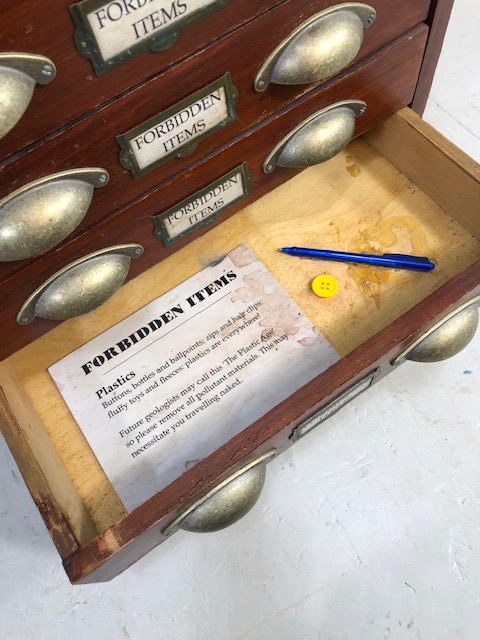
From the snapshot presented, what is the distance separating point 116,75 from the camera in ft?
1.53

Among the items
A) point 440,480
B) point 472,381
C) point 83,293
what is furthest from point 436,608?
point 83,293

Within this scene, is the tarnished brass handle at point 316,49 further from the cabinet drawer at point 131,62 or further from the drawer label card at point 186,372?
the drawer label card at point 186,372

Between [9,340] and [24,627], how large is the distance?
0.32 metres

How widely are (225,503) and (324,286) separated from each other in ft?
0.89

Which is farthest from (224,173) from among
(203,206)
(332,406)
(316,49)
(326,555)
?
(326,555)

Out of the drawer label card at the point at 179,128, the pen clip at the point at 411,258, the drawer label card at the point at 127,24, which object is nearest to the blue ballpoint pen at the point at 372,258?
the pen clip at the point at 411,258

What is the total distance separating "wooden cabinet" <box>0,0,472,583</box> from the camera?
521 millimetres

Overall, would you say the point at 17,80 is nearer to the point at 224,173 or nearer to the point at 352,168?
the point at 224,173

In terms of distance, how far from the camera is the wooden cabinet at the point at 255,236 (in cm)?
52

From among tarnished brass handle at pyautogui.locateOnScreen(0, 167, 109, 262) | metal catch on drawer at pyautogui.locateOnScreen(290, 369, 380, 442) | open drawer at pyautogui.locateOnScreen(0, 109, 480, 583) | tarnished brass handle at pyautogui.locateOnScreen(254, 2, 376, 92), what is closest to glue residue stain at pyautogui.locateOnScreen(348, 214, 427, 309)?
open drawer at pyautogui.locateOnScreen(0, 109, 480, 583)

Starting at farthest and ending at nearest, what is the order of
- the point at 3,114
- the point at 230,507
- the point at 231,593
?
the point at 231,593 < the point at 230,507 < the point at 3,114

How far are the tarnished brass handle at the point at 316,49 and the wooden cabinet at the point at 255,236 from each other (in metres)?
0.01

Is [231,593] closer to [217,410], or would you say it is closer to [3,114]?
[217,410]

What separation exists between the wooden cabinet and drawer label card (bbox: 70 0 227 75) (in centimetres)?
1
